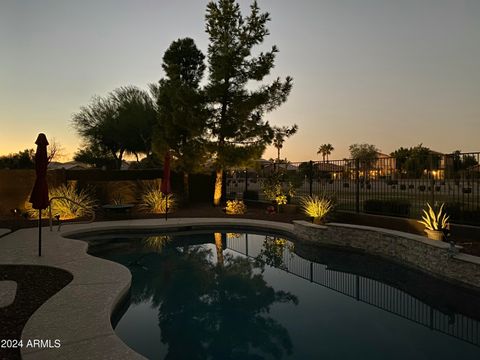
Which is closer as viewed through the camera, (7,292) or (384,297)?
(7,292)

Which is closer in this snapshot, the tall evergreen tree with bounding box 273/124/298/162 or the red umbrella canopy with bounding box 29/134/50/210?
the red umbrella canopy with bounding box 29/134/50/210

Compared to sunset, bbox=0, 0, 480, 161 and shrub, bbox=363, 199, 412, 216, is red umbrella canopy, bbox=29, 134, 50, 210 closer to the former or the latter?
sunset, bbox=0, 0, 480, 161

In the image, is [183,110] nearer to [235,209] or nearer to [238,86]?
[238,86]

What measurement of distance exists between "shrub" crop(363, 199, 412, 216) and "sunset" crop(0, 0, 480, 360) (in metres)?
0.07

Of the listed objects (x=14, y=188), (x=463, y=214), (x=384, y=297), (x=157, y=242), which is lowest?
(x=384, y=297)

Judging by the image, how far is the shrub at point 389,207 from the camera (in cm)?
1042

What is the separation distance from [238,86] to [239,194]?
6.98 metres

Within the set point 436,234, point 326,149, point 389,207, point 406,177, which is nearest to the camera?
point 436,234

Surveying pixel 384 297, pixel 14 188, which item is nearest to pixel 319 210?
pixel 384 297

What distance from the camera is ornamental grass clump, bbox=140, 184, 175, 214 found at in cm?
1598

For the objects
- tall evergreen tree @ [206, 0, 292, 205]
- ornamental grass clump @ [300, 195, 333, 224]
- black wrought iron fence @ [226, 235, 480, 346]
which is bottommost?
black wrought iron fence @ [226, 235, 480, 346]

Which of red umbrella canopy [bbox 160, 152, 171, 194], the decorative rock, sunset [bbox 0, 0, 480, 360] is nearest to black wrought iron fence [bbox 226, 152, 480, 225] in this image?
sunset [bbox 0, 0, 480, 360]

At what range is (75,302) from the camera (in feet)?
14.9

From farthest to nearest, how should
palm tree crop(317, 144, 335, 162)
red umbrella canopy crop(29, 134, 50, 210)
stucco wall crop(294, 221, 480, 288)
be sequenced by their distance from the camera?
1. palm tree crop(317, 144, 335, 162)
2. red umbrella canopy crop(29, 134, 50, 210)
3. stucco wall crop(294, 221, 480, 288)
